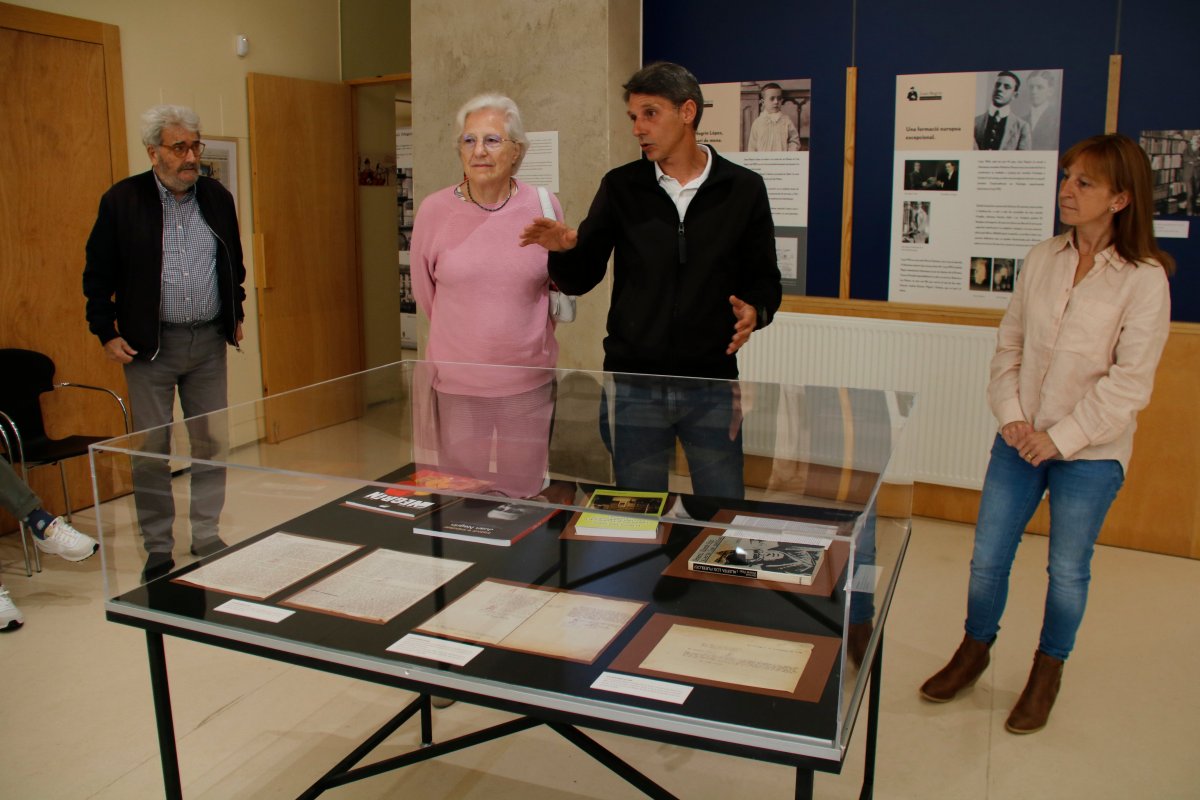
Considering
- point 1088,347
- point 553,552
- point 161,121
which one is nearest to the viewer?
point 553,552

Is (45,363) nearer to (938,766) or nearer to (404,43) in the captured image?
(404,43)

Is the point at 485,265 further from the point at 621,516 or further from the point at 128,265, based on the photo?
the point at 128,265

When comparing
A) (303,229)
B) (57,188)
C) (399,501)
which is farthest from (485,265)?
(303,229)

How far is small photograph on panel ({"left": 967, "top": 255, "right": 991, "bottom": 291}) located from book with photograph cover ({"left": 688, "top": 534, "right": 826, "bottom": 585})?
328cm

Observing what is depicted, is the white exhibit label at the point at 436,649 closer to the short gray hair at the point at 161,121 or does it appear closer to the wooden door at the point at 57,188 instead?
the short gray hair at the point at 161,121

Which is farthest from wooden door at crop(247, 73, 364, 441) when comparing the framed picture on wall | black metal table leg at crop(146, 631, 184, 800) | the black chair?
black metal table leg at crop(146, 631, 184, 800)

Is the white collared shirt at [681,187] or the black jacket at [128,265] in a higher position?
the white collared shirt at [681,187]

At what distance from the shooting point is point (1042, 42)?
4594 mm

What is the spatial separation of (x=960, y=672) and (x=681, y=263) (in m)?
1.64

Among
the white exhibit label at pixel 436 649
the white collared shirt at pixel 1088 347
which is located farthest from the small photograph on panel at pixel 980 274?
the white exhibit label at pixel 436 649

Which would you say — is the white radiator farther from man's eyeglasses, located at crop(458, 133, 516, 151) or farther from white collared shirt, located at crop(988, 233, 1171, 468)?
man's eyeglasses, located at crop(458, 133, 516, 151)

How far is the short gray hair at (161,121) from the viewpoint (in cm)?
406

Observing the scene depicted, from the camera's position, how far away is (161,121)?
406 cm

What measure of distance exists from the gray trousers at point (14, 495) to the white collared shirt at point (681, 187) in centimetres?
300
